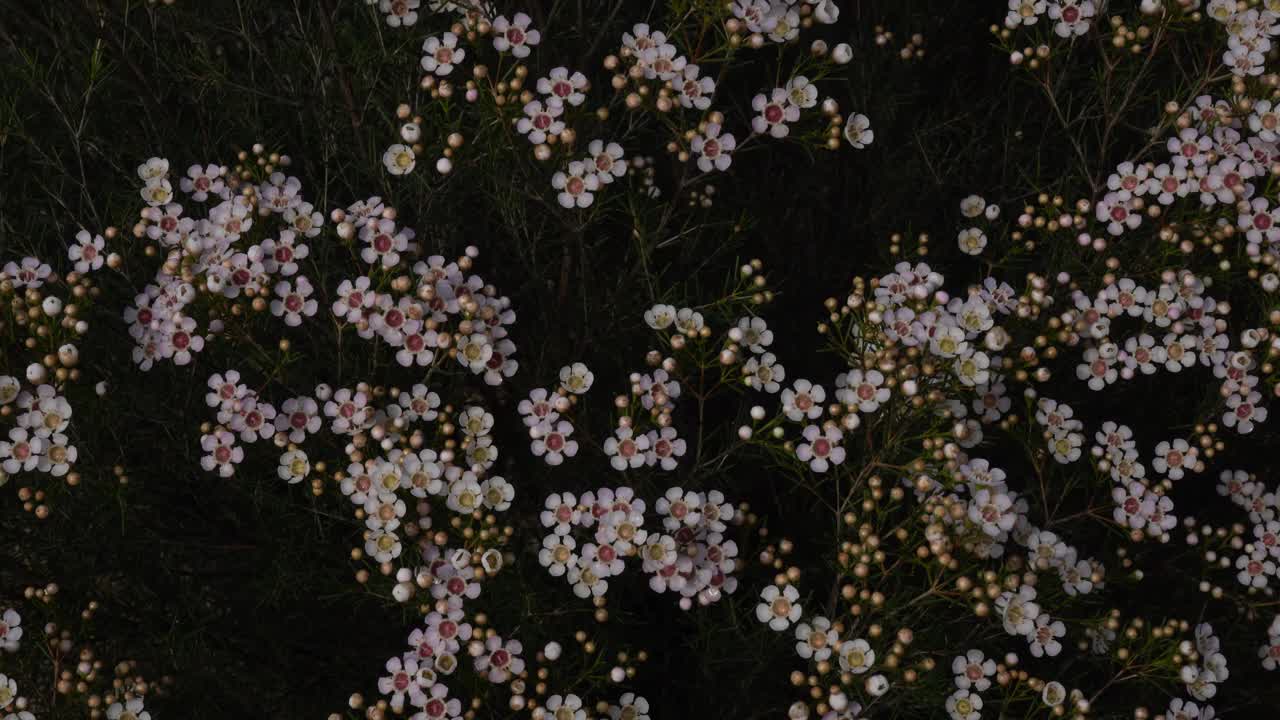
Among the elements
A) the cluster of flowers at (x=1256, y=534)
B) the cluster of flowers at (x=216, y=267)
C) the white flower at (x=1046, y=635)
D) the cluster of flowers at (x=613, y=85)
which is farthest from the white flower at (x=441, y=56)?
the cluster of flowers at (x=1256, y=534)

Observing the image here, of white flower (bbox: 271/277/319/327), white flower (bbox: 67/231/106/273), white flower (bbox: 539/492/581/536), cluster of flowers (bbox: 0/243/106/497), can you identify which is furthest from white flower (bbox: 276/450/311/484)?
white flower (bbox: 67/231/106/273)

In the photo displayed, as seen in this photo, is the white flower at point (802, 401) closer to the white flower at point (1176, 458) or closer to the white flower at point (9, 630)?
the white flower at point (1176, 458)

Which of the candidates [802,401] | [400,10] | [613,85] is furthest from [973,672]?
[400,10]

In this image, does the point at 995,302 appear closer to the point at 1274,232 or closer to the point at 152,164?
the point at 1274,232

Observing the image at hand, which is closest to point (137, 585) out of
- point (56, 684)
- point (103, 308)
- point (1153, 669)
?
point (56, 684)

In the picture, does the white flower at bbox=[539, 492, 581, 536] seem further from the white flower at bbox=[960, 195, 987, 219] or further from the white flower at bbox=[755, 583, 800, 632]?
the white flower at bbox=[960, 195, 987, 219]

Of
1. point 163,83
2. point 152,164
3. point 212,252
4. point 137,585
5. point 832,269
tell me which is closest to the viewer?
point 212,252
